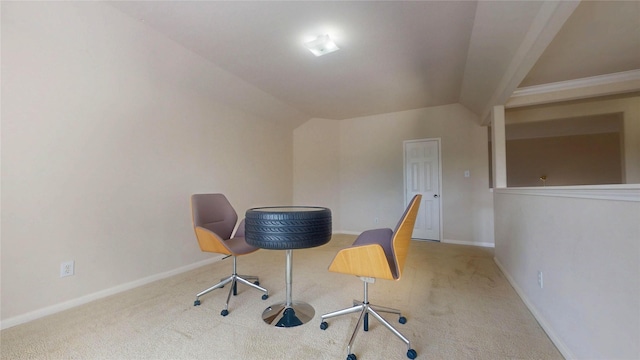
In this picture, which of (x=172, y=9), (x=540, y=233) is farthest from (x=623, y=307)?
(x=172, y=9)

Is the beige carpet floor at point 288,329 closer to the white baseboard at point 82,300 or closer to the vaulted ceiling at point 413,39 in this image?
the white baseboard at point 82,300

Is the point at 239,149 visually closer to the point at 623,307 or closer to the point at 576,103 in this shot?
the point at 623,307

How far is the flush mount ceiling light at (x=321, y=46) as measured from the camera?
2311mm

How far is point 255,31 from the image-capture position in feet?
7.39

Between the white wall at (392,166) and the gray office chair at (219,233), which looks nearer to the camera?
the gray office chair at (219,233)

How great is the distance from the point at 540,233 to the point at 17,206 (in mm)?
3860

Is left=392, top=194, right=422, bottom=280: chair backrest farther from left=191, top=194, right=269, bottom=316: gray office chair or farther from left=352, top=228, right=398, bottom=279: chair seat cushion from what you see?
left=191, top=194, right=269, bottom=316: gray office chair

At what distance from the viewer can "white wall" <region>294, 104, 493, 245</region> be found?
413 cm

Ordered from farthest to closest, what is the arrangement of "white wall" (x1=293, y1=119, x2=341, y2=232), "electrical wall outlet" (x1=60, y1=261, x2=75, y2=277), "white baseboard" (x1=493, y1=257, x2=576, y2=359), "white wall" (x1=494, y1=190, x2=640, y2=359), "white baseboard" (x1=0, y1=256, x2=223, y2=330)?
1. "white wall" (x1=293, y1=119, x2=341, y2=232)
2. "electrical wall outlet" (x1=60, y1=261, x2=75, y2=277)
3. "white baseboard" (x1=0, y1=256, x2=223, y2=330)
4. "white baseboard" (x1=493, y1=257, x2=576, y2=359)
5. "white wall" (x1=494, y1=190, x2=640, y2=359)

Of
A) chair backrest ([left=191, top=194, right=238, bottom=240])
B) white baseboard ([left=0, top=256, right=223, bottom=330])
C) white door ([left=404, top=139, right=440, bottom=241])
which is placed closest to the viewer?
white baseboard ([left=0, top=256, right=223, bottom=330])

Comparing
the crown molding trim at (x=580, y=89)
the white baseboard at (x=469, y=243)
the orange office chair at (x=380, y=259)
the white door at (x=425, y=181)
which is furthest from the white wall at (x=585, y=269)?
the white door at (x=425, y=181)

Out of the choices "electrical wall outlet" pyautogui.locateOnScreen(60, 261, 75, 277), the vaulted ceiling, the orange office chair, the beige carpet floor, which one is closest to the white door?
the vaulted ceiling

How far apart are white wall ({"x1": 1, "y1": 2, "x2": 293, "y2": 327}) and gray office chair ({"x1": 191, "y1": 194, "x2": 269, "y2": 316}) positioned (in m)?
0.74

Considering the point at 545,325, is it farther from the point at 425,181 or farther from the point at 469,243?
the point at 425,181
